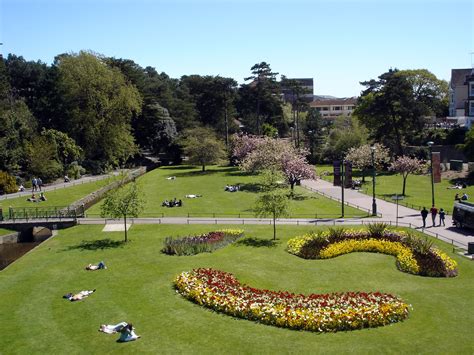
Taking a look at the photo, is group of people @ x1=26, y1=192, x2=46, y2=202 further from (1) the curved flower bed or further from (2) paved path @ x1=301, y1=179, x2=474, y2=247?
(1) the curved flower bed

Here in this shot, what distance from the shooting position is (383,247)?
33688 mm

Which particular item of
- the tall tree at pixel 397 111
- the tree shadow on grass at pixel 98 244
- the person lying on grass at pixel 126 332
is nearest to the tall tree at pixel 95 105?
the tall tree at pixel 397 111

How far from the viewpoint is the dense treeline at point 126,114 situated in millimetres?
74750

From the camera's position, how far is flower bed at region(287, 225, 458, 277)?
95.9ft

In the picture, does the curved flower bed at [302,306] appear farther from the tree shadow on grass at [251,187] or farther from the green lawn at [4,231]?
the tree shadow on grass at [251,187]

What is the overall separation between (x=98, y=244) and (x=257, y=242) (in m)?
11.6

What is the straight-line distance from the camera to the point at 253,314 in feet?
75.9

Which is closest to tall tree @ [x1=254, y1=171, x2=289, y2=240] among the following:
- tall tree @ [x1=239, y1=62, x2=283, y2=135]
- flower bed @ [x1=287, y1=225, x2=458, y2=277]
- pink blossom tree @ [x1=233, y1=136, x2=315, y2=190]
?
flower bed @ [x1=287, y1=225, x2=458, y2=277]

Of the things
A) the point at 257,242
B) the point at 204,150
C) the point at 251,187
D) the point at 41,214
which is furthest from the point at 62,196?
the point at 204,150

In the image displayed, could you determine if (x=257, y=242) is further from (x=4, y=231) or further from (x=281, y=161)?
(x=281, y=161)

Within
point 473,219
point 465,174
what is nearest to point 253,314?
point 473,219

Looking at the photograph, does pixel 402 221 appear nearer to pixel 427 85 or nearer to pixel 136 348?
pixel 136 348

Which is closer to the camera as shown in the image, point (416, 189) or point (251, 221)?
point (251, 221)

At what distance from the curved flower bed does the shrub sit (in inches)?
1670
